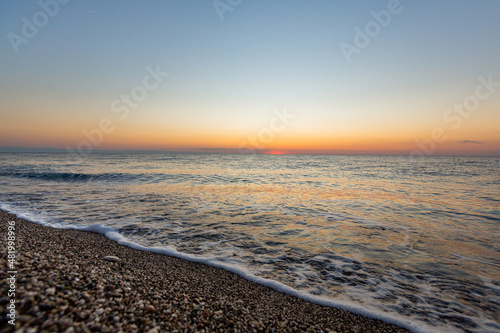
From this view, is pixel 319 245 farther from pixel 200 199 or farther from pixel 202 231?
pixel 200 199

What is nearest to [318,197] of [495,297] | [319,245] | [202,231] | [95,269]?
[319,245]

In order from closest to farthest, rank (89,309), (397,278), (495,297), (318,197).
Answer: (89,309), (495,297), (397,278), (318,197)

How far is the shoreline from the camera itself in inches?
101

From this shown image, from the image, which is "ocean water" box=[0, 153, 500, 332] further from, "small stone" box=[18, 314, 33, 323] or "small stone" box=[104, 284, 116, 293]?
"small stone" box=[18, 314, 33, 323]

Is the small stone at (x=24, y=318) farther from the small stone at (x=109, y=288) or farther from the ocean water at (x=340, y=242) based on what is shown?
the ocean water at (x=340, y=242)

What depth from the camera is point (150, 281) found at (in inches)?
157

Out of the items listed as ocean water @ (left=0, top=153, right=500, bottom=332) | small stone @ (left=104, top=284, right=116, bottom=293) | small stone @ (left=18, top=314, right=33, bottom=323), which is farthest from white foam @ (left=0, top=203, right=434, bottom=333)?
small stone @ (left=18, top=314, right=33, bottom=323)

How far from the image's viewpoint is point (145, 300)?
318 centimetres

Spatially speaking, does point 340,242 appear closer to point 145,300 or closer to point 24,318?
point 145,300

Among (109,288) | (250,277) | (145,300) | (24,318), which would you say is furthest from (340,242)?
(24,318)

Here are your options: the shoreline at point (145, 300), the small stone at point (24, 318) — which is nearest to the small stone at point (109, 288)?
the shoreline at point (145, 300)

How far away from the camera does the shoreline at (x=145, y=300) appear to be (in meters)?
2.57

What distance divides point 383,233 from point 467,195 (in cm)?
1292

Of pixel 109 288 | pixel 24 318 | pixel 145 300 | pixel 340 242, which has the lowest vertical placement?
pixel 340 242
